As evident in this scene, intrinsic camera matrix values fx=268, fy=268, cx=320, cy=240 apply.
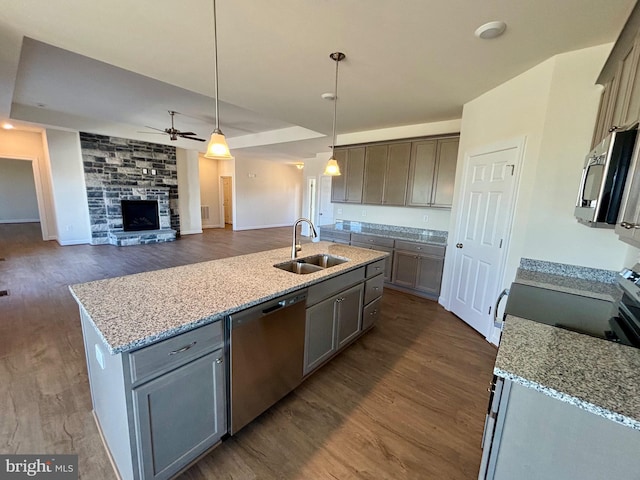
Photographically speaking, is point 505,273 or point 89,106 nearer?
point 505,273

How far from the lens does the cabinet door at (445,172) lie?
12.8 ft

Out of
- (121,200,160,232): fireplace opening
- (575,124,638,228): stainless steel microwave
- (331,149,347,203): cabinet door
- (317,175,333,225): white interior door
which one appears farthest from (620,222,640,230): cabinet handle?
(121,200,160,232): fireplace opening

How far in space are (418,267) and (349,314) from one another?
2091 mm

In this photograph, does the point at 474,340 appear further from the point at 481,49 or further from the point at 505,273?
the point at 481,49

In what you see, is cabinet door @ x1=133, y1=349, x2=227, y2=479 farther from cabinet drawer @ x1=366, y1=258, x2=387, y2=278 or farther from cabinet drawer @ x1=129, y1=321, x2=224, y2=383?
cabinet drawer @ x1=366, y1=258, x2=387, y2=278

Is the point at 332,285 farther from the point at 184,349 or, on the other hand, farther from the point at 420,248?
the point at 420,248

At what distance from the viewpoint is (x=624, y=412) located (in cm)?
77

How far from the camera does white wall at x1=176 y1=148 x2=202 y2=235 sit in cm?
840

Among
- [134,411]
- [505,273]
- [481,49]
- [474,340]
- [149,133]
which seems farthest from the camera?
[149,133]

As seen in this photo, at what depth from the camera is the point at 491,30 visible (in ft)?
6.26

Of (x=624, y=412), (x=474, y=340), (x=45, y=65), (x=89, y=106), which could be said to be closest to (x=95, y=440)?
(x=624, y=412)

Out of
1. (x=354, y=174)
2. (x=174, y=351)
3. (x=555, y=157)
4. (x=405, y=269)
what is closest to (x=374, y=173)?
(x=354, y=174)

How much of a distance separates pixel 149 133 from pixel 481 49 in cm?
744

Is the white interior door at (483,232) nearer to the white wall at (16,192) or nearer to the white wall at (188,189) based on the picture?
the white wall at (188,189)
